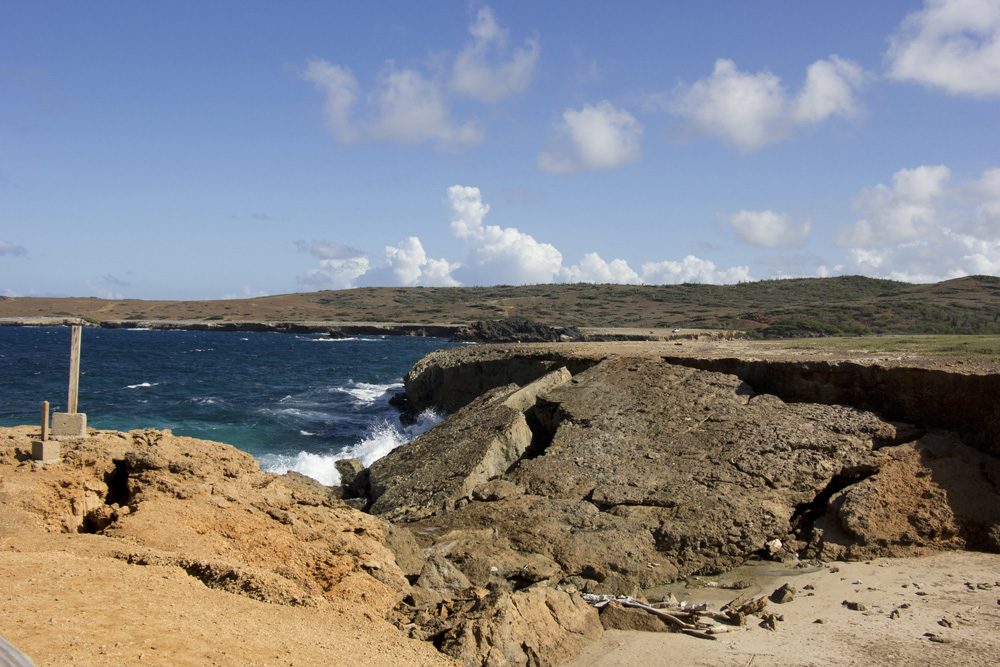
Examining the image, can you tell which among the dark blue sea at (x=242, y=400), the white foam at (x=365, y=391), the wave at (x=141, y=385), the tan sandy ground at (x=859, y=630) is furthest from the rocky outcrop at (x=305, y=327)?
the tan sandy ground at (x=859, y=630)

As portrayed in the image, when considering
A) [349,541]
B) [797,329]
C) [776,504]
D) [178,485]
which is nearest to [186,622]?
[349,541]

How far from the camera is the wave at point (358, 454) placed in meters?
14.4

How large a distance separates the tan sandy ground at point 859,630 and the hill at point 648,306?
37.4m

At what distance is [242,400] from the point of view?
25.0 m

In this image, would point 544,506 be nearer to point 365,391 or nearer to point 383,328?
point 365,391

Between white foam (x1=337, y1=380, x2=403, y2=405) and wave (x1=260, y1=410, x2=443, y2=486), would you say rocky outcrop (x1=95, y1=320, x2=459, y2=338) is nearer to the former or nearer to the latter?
white foam (x1=337, y1=380, x2=403, y2=405)

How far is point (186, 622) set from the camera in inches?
169

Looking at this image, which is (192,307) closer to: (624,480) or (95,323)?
(95,323)

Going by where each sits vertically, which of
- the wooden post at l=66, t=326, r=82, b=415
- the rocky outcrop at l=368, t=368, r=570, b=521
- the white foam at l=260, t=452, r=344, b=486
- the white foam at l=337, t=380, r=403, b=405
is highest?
the wooden post at l=66, t=326, r=82, b=415

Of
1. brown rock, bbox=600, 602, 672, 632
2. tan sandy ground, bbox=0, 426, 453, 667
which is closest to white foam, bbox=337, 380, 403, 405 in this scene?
brown rock, bbox=600, 602, 672, 632

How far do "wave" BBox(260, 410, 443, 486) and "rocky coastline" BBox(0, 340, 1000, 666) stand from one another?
103 inches

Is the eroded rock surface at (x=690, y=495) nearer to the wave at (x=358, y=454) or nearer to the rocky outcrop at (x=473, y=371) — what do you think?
the wave at (x=358, y=454)

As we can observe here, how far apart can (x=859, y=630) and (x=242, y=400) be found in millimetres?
23133

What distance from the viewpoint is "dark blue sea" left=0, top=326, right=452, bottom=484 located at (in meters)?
17.7
